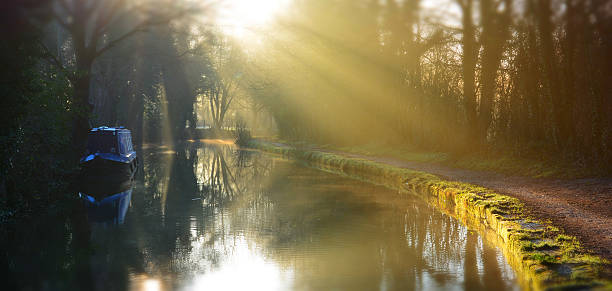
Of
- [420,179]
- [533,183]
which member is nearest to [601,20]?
[533,183]

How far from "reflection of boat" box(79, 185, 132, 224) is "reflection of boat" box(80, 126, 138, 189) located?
1406 mm

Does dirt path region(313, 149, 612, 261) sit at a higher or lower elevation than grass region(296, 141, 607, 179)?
lower

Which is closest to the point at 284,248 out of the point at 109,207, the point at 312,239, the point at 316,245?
the point at 316,245

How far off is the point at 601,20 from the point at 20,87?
1447 cm

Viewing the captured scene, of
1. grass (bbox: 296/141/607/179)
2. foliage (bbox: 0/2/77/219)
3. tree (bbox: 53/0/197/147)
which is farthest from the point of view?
tree (bbox: 53/0/197/147)

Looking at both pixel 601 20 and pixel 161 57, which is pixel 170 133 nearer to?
pixel 161 57

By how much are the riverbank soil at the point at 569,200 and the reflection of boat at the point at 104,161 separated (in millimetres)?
10338

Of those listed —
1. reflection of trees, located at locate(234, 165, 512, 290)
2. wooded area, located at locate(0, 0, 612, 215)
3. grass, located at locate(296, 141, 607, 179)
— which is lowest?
reflection of trees, located at locate(234, 165, 512, 290)

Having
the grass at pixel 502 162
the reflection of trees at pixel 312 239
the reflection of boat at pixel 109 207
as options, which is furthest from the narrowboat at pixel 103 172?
the grass at pixel 502 162

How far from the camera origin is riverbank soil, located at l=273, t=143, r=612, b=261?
8406mm

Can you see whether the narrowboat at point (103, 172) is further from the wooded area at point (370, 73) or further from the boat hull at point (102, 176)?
the wooded area at point (370, 73)

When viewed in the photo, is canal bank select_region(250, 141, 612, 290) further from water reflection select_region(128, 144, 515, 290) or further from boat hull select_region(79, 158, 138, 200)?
boat hull select_region(79, 158, 138, 200)

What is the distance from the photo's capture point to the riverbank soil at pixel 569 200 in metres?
8.41

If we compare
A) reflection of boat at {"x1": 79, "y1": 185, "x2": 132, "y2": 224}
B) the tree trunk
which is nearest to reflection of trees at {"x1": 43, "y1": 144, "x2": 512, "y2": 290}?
reflection of boat at {"x1": 79, "y1": 185, "x2": 132, "y2": 224}
